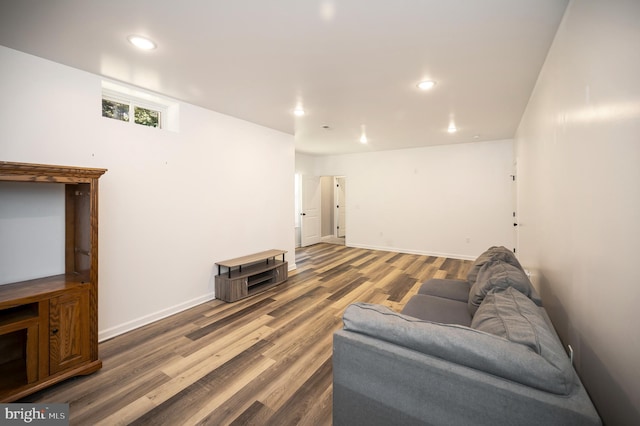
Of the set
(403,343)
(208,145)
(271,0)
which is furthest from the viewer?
(208,145)

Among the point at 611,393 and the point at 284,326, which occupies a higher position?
the point at 611,393

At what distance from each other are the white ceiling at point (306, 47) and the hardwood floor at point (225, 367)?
2.65 meters

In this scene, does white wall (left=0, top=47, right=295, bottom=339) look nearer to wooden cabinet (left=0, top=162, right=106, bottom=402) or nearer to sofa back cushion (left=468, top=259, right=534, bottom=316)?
wooden cabinet (left=0, top=162, right=106, bottom=402)

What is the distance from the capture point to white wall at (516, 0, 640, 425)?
1.00m

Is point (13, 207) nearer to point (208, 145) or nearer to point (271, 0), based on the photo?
point (208, 145)

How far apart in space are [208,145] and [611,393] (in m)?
4.20

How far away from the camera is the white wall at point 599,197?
1001mm

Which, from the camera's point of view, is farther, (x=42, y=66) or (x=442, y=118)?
(x=442, y=118)

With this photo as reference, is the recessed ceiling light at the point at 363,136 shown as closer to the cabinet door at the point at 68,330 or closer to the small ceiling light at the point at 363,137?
the small ceiling light at the point at 363,137

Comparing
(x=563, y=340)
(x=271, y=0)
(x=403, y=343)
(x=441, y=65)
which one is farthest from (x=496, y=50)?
(x=403, y=343)

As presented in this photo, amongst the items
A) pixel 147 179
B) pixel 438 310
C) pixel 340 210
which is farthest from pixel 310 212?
pixel 438 310

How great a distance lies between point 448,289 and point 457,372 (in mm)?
1907

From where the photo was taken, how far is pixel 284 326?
304 centimetres

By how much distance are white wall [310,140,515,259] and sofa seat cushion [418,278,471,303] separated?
367 centimetres
